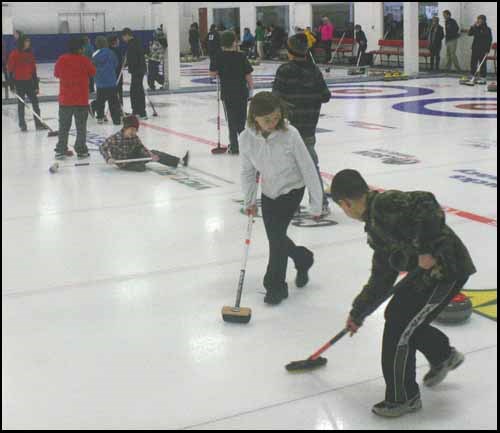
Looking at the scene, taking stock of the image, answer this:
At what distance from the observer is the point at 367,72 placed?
80.9 feet

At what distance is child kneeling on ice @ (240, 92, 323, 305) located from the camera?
482cm

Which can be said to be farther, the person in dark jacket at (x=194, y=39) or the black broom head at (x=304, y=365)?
the person in dark jacket at (x=194, y=39)

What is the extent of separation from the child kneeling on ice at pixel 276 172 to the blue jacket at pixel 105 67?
868 cm

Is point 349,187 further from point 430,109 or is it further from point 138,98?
point 430,109

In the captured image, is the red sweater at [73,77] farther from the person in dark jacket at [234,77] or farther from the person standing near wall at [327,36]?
the person standing near wall at [327,36]

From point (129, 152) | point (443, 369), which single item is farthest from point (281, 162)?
point (129, 152)

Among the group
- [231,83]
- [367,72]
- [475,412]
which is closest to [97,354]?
[475,412]

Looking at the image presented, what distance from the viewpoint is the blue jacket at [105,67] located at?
1320cm

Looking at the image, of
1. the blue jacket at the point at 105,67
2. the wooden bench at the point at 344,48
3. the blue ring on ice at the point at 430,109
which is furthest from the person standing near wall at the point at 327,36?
the blue jacket at the point at 105,67

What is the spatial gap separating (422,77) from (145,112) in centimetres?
1040

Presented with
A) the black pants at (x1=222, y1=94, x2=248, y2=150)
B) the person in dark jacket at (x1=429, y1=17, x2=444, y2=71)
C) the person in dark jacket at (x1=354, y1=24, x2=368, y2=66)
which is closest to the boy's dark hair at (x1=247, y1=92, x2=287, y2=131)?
the black pants at (x1=222, y1=94, x2=248, y2=150)

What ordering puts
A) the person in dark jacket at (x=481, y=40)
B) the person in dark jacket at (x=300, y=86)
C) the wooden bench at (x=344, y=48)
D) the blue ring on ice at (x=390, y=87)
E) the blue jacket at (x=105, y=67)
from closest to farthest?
the person in dark jacket at (x=300, y=86) < the blue jacket at (x=105, y=67) < the blue ring on ice at (x=390, y=87) < the person in dark jacket at (x=481, y=40) < the wooden bench at (x=344, y=48)

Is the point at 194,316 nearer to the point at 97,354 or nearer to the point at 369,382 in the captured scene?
the point at 97,354

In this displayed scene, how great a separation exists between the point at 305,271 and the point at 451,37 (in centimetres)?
1983
